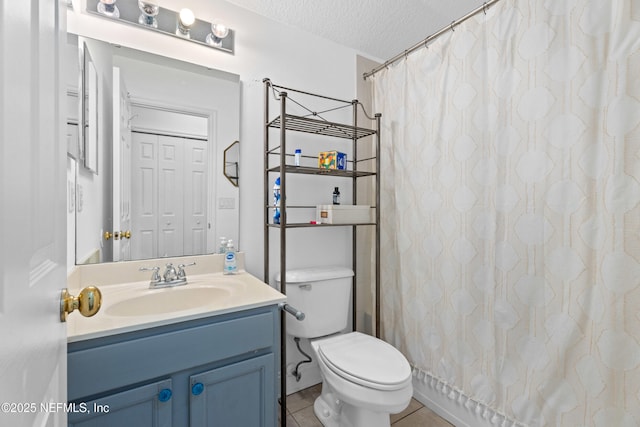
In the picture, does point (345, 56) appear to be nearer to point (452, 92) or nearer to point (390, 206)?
A: point (452, 92)

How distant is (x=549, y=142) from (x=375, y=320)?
4.39 ft

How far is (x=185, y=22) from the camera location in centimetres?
142

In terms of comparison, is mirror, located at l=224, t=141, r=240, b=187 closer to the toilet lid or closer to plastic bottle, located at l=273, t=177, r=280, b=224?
plastic bottle, located at l=273, t=177, r=280, b=224

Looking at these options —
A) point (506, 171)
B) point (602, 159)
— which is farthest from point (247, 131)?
point (602, 159)

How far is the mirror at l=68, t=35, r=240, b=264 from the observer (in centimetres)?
125

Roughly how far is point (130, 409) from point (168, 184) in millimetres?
926

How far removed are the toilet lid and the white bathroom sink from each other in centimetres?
57

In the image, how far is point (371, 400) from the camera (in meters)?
1.16

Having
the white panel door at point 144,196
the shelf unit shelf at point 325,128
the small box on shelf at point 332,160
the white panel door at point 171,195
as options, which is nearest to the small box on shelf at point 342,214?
the small box on shelf at point 332,160

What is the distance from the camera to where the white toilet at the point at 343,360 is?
1.17 m

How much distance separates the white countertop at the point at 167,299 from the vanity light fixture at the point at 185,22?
121 cm

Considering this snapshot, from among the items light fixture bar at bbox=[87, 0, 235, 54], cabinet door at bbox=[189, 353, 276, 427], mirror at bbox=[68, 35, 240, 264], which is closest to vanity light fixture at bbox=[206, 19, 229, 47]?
light fixture bar at bbox=[87, 0, 235, 54]

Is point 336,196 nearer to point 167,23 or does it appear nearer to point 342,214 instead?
point 342,214

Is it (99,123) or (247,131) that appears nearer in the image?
(99,123)
